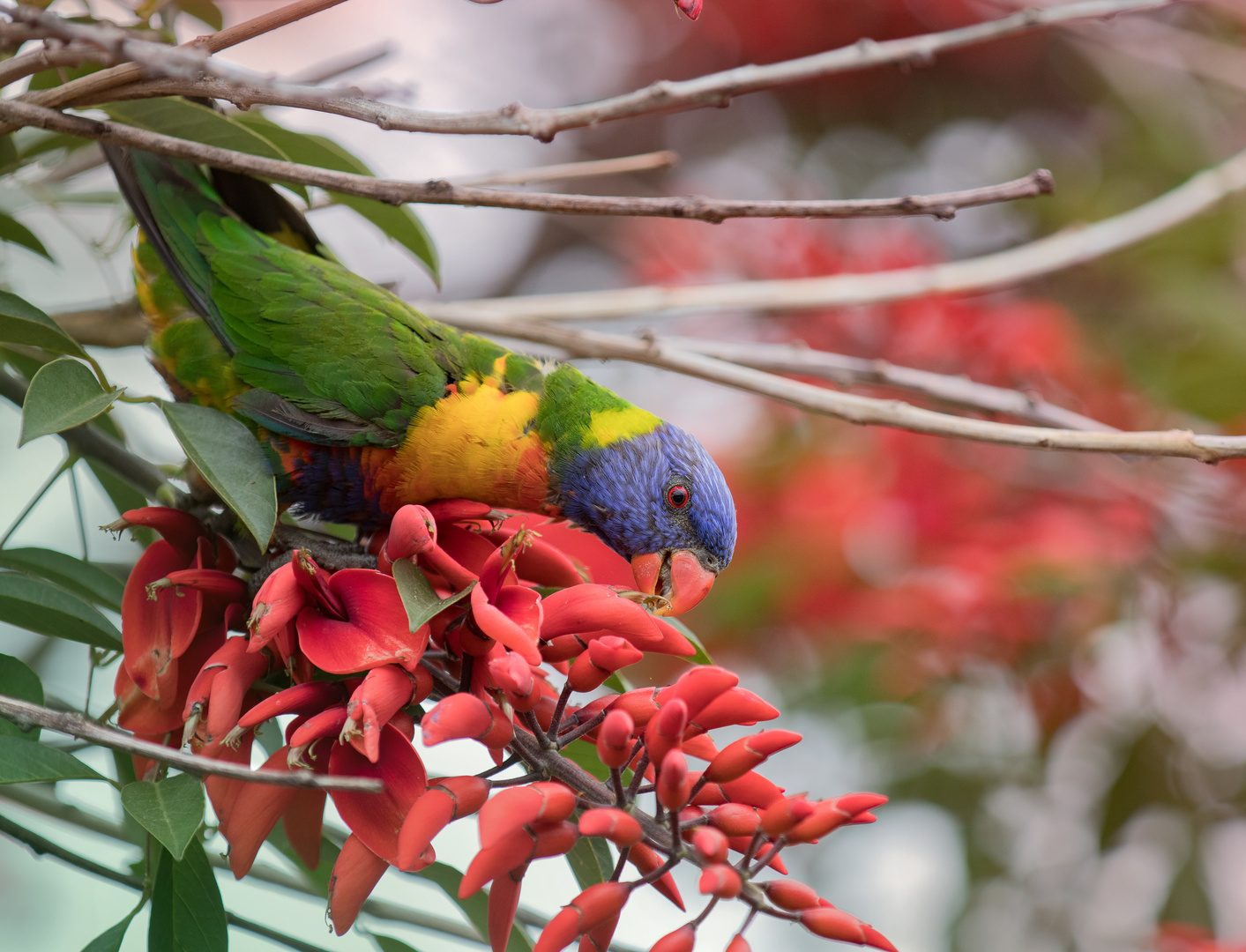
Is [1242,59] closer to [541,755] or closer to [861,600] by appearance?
[861,600]

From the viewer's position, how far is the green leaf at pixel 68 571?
98 cm

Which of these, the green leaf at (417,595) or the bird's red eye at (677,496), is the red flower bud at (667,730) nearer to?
the green leaf at (417,595)

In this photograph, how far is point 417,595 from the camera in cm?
77

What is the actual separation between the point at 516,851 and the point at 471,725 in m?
0.09

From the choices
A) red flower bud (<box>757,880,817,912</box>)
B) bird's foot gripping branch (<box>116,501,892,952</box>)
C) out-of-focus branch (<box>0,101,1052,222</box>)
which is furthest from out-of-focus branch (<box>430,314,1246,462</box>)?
red flower bud (<box>757,880,817,912</box>)

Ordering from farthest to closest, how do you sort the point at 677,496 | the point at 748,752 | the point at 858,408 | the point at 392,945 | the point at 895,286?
the point at 895,286 → the point at 677,496 → the point at 858,408 → the point at 392,945 → the point at 748,752

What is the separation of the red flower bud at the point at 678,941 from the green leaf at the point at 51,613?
0.55 meters

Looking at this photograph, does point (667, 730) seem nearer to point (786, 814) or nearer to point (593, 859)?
point (786, 814)

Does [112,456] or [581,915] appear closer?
[581,915]

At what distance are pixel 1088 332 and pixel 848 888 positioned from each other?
5.02 feet

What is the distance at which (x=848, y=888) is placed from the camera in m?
2.29

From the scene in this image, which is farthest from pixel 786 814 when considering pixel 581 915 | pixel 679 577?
pixel 679 577

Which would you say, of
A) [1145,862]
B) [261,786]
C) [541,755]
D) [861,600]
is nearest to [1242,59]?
[861,600]

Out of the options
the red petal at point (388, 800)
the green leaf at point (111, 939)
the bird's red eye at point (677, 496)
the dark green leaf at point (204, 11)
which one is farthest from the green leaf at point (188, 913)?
the dark green leaf at point (204, 11)
